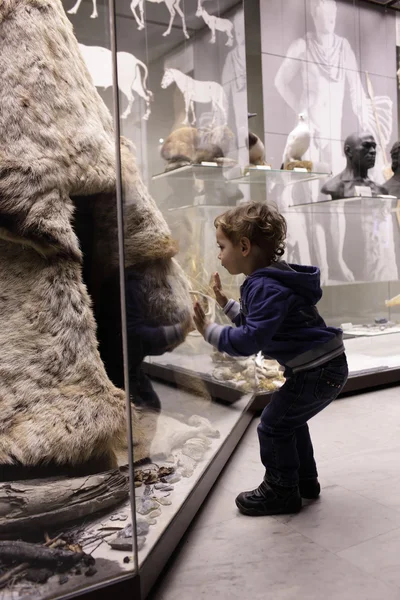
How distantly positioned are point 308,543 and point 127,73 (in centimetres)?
172

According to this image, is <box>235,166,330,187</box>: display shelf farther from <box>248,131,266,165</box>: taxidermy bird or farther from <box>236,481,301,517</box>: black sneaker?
<box>236,481,301,517</box>: black sneaker

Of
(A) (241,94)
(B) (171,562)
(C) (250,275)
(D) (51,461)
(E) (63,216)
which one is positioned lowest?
(B) (171,562)

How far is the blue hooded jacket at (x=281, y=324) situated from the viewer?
191 cm

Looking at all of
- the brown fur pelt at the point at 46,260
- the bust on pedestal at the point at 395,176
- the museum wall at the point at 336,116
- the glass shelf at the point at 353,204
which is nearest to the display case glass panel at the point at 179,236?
the brown fur pelt at the point at 46,260

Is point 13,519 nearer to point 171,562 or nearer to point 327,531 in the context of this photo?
point 171,562

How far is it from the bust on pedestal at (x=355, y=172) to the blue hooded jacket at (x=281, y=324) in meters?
2.68

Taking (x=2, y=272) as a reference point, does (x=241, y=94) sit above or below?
above

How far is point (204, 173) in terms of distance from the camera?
3039 mm

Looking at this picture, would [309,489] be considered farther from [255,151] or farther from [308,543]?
[255,151]

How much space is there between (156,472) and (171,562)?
290mm

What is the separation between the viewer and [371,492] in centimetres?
235

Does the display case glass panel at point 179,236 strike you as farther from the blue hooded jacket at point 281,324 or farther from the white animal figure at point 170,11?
the blue hooded jacket at point 281,324

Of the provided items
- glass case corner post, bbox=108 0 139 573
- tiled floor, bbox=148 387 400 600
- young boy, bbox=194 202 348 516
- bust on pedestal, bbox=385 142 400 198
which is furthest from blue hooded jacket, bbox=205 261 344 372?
bust on pedestal, bbox=385 142 400 198

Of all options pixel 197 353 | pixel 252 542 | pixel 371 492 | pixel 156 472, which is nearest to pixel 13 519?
pixel 156 472
